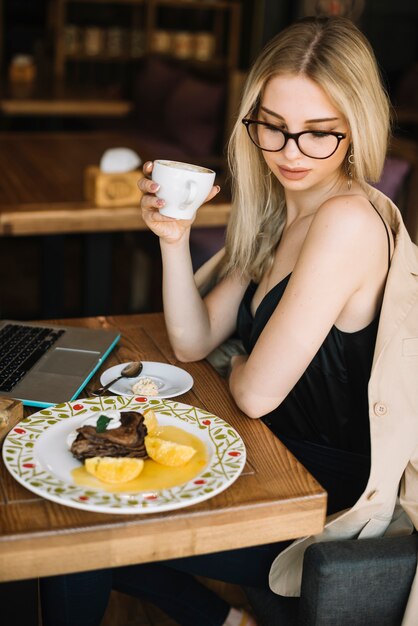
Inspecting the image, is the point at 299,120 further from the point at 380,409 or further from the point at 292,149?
the point at 380,409

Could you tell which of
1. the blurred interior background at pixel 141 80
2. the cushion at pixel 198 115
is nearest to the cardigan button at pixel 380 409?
the blurred interior background at pixel 141 80

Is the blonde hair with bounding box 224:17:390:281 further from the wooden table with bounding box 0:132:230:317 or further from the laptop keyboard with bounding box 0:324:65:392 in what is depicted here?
the wooden table with bounding box 0:132:230:317

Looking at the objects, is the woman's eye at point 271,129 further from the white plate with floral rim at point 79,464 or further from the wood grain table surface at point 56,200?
the wood grain table surface at point 56,200

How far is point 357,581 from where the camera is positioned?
1312mm

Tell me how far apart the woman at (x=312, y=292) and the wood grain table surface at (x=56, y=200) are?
1.00 metres

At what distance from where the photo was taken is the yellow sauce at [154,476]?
42.7 inches

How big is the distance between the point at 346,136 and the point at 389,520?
0.66m

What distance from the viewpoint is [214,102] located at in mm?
4711

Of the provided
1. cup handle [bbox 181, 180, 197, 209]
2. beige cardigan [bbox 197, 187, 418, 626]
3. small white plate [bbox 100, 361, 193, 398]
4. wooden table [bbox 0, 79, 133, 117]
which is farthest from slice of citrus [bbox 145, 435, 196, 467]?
wooden table [bbox 0, 79, 133, 117]

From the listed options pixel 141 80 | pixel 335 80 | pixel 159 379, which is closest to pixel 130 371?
pixel 159 379

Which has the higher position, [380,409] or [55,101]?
[380,409]

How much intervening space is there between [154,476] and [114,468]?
6 centimetres

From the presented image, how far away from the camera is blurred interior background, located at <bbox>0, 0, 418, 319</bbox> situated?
4145mm

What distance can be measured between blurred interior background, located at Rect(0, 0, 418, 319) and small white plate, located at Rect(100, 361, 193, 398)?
1.89m
